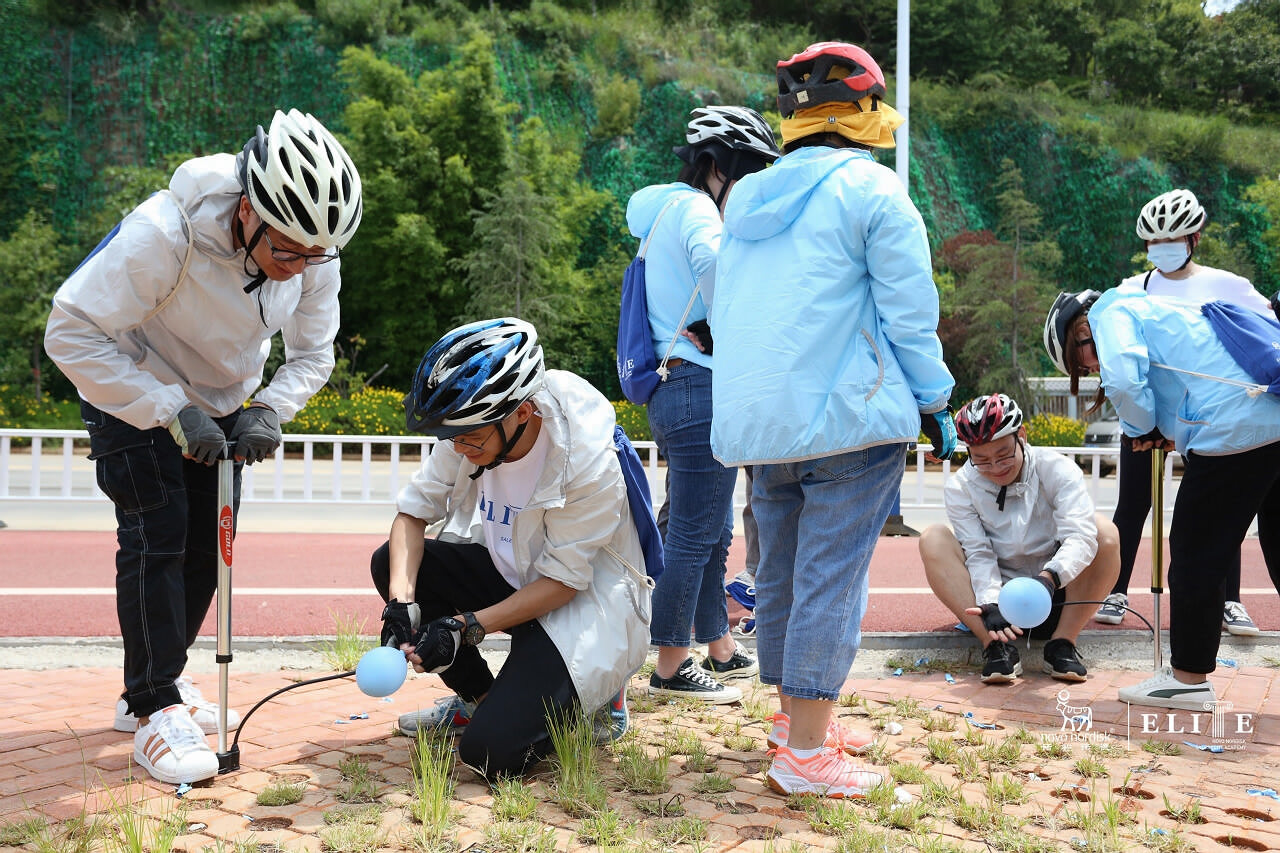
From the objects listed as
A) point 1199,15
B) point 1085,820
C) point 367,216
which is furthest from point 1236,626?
point 1199,15

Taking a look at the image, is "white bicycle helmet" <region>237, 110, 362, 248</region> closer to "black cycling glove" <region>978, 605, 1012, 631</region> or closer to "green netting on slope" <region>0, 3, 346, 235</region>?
"black cycling glove" <region>978, 605, 1012, 631</region>

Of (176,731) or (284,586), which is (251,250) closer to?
(176,731)

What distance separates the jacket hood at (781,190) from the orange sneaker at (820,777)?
1.57 m

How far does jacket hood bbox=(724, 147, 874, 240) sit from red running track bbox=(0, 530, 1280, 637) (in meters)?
Result: 2.93

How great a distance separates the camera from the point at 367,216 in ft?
87.5

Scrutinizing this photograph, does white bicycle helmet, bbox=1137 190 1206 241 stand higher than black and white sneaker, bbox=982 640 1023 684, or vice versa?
white bicycle helmet, bbox=1137 190 1206 241

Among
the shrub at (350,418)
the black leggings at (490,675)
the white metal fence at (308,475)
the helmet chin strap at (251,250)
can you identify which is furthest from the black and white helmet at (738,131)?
the shrub at (350,418)

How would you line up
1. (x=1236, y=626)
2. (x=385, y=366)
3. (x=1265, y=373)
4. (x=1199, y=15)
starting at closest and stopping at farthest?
(x=1265, y=373), (x=1236, y=626), (x=385, y=366), (x=1199, y=15)

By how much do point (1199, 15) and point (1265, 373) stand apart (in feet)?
158

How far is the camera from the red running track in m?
6.12

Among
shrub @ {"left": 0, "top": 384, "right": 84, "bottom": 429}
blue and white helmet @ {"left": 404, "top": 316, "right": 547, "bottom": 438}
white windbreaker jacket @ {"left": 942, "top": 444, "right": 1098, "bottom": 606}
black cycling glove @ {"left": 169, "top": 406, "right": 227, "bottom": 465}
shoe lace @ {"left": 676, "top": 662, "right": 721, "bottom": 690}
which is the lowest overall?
shrub @ {"left": 0, "top": 384, "right": 84, "bottom": 429}

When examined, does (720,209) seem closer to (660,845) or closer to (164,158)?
(660,845)

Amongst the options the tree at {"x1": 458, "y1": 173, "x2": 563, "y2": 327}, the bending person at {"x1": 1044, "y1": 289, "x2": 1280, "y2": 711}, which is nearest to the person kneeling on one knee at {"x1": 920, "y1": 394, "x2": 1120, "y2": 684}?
the bending person at {"x1": 1044, "y1": 289, "x2": 1280, "y2": 711}

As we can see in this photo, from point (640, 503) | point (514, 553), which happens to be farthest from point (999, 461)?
point (514, 553)
